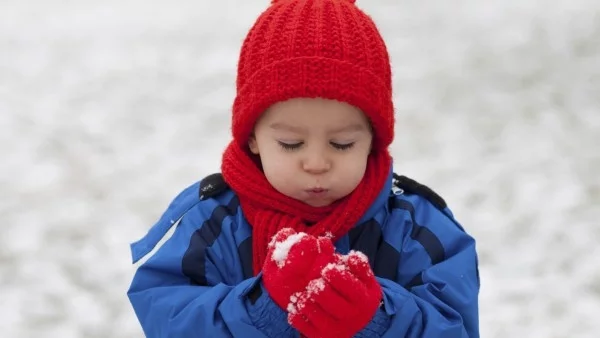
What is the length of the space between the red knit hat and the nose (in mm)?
135

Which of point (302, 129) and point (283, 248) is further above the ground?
point (302, 129)

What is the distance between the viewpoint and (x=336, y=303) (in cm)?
165

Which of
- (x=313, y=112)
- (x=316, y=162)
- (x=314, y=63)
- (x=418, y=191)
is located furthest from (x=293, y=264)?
(x=418, y=191)

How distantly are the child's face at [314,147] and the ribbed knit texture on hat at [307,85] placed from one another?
0.10 ft

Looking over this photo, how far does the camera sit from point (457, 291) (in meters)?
1.91

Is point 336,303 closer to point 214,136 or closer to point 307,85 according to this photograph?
point 307,85

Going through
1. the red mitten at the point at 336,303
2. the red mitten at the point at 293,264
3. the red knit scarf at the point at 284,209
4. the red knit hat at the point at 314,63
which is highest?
the red knit hat at the point at 314,63

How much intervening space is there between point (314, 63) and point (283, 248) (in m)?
0.44

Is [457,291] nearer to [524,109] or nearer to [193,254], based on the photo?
[193,254]

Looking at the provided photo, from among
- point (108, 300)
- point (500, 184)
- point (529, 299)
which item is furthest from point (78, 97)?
point (529, 299)

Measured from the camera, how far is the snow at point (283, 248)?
1.71 metres

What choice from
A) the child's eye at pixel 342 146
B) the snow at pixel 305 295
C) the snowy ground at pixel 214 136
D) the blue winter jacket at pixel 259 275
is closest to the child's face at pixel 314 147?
the child's eye at pixel 342 146

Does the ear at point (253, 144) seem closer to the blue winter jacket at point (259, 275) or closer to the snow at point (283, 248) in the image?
the blue winter jacket at point (259, 275)

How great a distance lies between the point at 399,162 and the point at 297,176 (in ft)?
8.17
